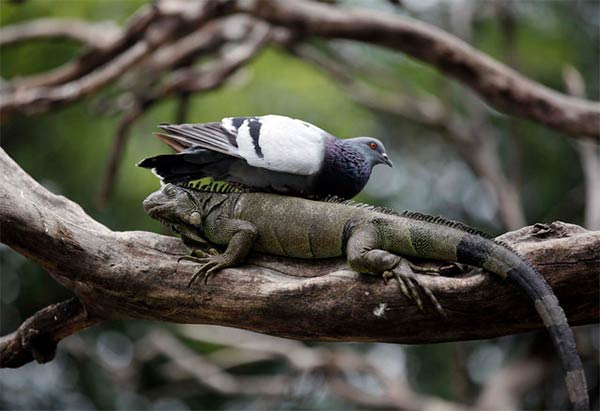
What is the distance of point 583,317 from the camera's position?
3197 millimetres

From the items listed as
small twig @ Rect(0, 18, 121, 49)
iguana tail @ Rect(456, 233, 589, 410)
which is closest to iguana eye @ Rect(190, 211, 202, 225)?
iguana tail @ Rect(456, 233, 589, 410)

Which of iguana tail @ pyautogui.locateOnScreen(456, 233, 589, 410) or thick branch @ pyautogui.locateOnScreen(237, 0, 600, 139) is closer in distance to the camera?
iguana tail @ pyautogui.locateOnScreen(456, 233, 589, 410)

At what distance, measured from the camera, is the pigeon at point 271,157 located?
11.3ft

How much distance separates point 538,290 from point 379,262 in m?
0.66

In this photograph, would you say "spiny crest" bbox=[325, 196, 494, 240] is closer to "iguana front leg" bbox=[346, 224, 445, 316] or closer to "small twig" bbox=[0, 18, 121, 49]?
"iguana front leg" bbox=[346, 224, 445, 316]

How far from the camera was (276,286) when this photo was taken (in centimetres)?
344

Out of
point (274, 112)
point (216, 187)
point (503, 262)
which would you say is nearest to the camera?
point (503, 262)

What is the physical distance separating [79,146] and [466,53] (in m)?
5.11

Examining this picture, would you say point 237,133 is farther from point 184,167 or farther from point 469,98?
point 469,98

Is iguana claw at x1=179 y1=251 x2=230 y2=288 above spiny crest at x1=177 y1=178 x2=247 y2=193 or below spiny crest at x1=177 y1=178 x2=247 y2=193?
below

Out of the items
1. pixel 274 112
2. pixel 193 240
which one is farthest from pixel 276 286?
pixel 274 112

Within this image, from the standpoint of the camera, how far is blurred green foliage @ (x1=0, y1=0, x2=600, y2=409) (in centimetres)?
906

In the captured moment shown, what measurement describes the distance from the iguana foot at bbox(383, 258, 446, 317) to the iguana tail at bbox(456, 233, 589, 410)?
20 centimetres

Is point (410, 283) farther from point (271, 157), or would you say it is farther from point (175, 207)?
point (175, 207)
